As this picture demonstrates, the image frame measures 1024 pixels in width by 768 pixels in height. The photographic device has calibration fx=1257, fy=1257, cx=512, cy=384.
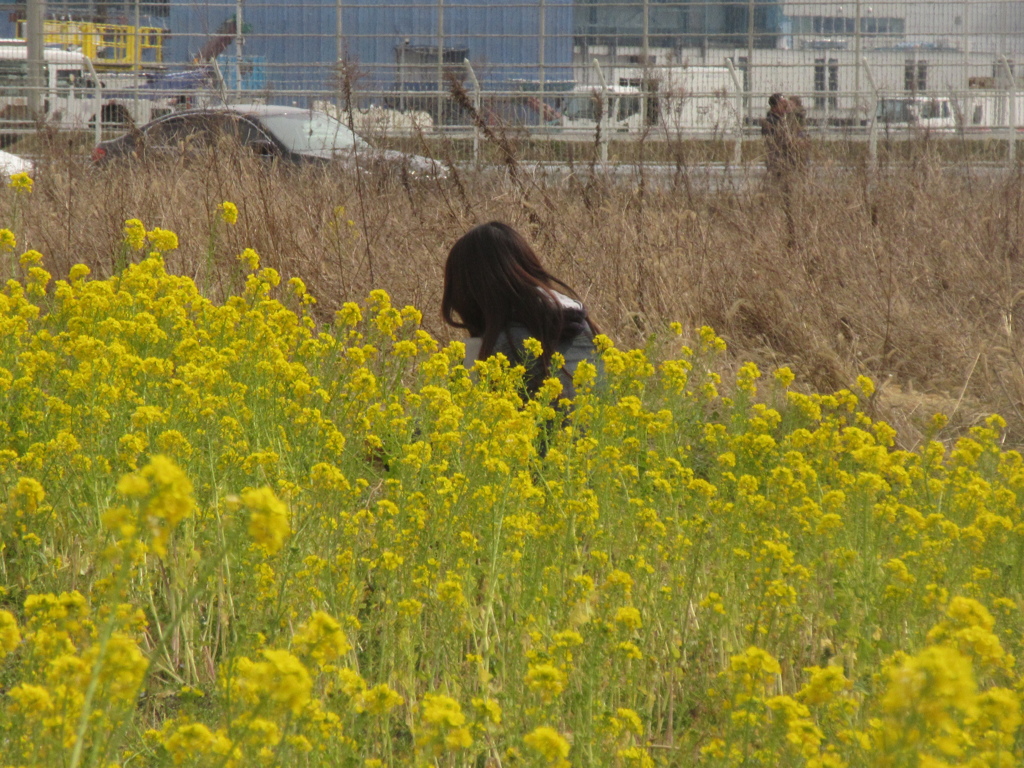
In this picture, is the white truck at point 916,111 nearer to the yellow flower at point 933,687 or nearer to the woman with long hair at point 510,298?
the woman with long hair at point 510,298

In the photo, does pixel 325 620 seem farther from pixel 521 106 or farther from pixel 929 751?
pixel 521 106

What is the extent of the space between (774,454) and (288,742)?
2.10 metres

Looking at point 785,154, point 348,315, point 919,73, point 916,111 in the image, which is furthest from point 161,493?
point 919,73

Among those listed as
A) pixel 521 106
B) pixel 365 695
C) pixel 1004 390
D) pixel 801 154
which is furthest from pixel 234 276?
pixel 521 106

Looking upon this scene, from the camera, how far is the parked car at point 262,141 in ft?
23.9

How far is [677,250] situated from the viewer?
6.29 metres

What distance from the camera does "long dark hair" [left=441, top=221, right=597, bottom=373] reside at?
4480 millimetres

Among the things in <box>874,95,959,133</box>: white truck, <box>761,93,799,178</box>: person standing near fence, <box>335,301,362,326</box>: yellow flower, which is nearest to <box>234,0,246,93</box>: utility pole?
<box>761,93,799,178</box>: person standing near fence

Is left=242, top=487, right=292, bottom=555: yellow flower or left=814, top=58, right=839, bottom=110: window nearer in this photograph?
left=242, top=487, right=292, bottom=555: yellow flower

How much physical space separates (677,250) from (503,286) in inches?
79.3

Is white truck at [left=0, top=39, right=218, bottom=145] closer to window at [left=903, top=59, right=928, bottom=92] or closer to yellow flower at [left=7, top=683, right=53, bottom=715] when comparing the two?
window at [left=903, top=59, right=928, bottom=92]

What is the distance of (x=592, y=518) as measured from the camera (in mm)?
2828

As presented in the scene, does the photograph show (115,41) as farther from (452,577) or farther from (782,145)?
(452,577)

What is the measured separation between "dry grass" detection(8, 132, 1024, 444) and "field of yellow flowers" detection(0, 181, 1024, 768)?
5.12 feet
